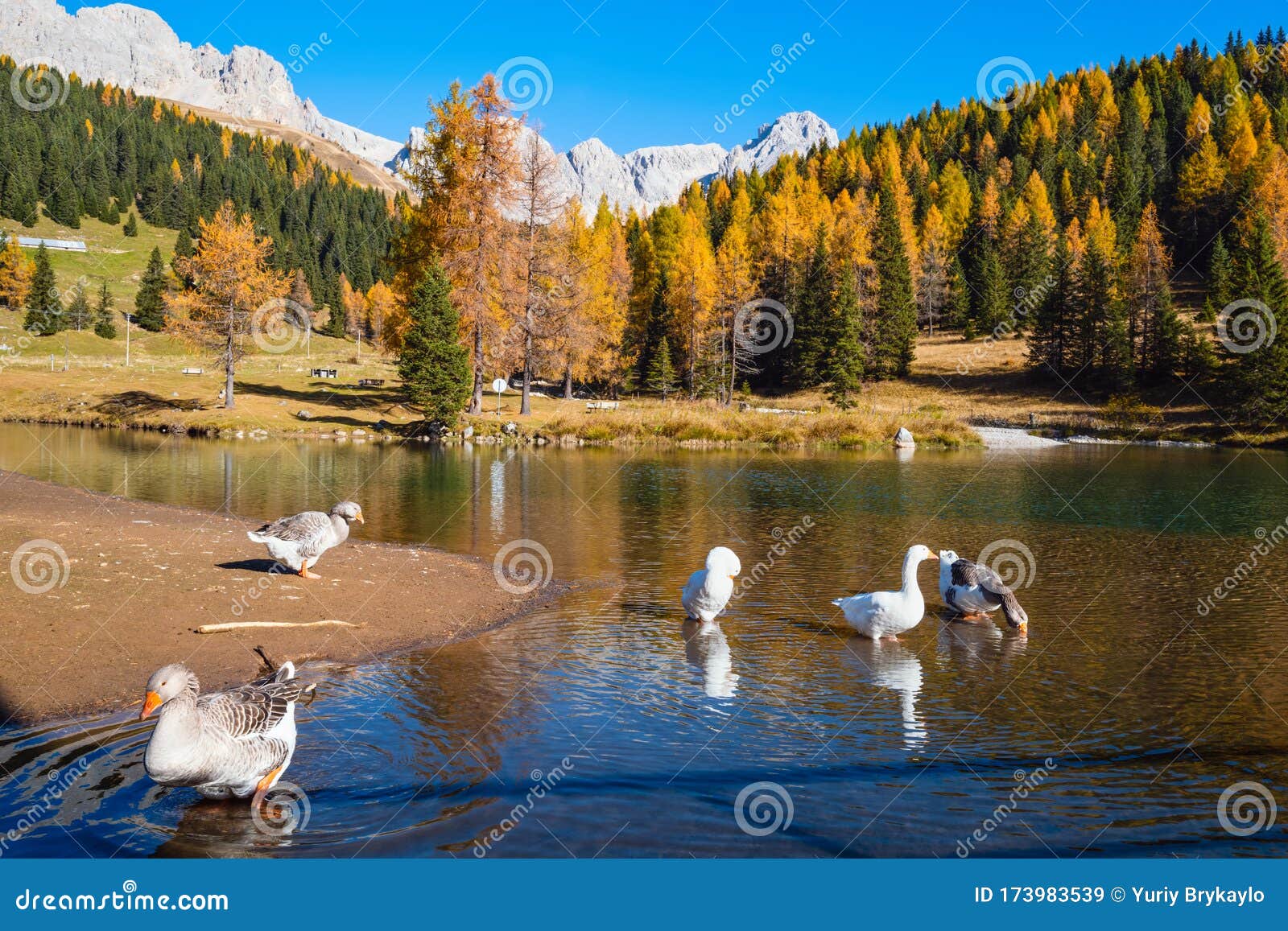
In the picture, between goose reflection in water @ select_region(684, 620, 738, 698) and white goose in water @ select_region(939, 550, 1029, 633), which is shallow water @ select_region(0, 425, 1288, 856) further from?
white goose in water @ select_region(939, 550, 1029, 633)

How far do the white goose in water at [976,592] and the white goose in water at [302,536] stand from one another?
1043cm

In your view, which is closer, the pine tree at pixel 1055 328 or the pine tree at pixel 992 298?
the pine tree at pixel 1055 328

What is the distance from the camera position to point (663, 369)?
253ft

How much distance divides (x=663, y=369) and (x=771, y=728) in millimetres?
68427

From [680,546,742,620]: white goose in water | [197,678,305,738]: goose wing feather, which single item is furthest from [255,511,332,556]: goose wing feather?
[197,678,305,738]: goose wing feather

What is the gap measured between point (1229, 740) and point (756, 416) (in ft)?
163

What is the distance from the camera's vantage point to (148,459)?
3856 centimetres

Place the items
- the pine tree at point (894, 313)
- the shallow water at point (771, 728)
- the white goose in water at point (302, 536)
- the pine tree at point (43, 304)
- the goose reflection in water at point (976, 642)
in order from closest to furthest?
the shallow water at point (771, 728) → the goose reflection in water at point (976, 642) → the white goose in water at point (302, 536) → the pine tree at point (894, 313) → the pine tree at point (43, 304)

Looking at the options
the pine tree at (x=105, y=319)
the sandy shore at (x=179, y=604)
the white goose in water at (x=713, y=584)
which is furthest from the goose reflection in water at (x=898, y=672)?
the pine tree at (x=105, y=319)

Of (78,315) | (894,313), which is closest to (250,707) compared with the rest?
(894,313)

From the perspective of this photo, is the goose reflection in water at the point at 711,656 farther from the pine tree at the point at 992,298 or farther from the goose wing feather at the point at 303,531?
the pine tree at the point at 992,298

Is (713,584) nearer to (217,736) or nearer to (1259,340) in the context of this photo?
(217,736)

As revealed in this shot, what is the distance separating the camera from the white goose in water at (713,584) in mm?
13945

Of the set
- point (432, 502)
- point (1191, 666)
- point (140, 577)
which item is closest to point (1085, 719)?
point (1191, 666)
